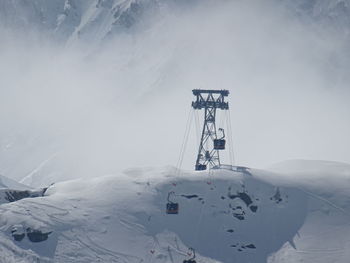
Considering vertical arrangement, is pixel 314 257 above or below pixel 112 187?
below

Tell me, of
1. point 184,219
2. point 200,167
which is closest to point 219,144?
point 200,167

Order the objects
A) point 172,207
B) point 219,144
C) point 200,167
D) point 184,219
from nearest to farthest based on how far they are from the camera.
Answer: point 172,207 → point 184,219 → point 219,144 → point 200,167

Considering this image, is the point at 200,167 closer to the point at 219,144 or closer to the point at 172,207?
the point at 219,144

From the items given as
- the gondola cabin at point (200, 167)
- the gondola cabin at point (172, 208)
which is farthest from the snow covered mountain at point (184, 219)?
the gondola cabin at point (200, 167)

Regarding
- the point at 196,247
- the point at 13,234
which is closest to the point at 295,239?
the point at 196,247

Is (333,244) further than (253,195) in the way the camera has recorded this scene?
No

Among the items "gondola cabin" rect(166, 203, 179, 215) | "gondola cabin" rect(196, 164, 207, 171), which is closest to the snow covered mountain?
"gondola cabin" rect(166, 203, 179, 215)

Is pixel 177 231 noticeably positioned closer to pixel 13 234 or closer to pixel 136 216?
pixel 136 216

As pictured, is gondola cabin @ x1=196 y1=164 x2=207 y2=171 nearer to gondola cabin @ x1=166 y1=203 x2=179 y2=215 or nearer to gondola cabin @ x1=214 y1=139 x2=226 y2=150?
gondola cabin @ x1=214 y1=139 x2=226 y2=150
